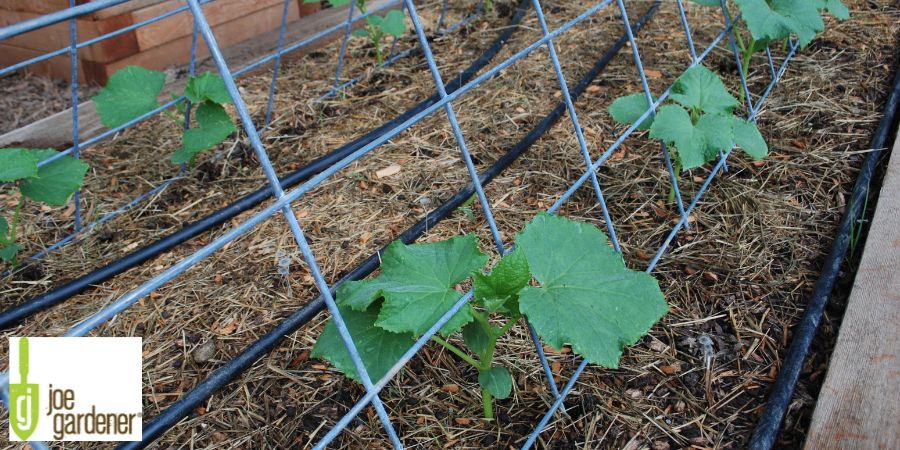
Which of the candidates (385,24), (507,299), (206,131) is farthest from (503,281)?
(385,24)

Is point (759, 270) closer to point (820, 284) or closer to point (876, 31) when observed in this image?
point (820, 284)

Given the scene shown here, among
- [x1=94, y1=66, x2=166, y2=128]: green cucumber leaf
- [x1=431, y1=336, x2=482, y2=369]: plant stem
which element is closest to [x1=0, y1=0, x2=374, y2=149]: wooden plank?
[x1=94, y1=66, x2=166, y2=128]: green cucumber leaf

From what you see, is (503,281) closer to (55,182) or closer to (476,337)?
(476,337)

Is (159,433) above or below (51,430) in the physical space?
below

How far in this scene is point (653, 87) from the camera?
2445mm

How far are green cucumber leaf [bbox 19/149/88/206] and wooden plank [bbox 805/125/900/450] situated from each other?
1902 mm

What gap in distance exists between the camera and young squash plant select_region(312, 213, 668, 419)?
1.08 meters

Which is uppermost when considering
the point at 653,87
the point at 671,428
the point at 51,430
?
the point at 51,430

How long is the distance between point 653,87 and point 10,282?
2258 millimetres

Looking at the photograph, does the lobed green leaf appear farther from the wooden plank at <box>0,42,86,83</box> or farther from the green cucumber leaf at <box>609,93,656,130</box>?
the wooden plank at <box>0,42,86,83</box>

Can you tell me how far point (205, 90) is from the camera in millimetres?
2043

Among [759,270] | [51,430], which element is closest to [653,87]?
[759,270]

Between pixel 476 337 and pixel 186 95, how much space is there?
1395 mm

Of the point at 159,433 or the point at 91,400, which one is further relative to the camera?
the point at 159,433
